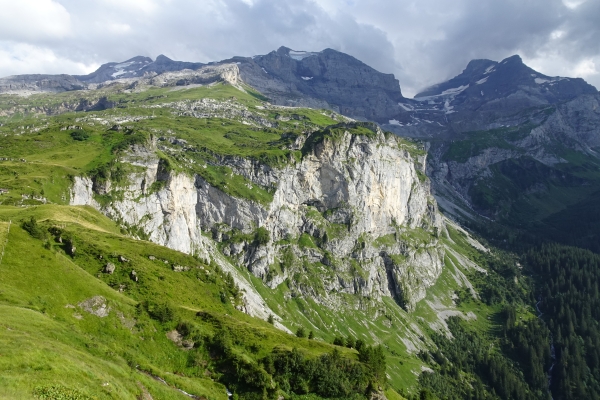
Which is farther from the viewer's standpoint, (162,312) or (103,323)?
(162,312)

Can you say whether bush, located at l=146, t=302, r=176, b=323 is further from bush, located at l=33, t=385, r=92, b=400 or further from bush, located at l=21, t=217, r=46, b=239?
bush, located at l=33, t=385, r=92, b=400

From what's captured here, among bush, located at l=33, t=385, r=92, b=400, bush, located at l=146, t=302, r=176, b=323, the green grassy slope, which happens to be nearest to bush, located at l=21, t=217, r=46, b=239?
the green grassy slope

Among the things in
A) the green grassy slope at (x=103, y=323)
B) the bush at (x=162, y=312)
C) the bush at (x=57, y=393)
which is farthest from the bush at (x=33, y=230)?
A: the bush at (x=57, y=393)

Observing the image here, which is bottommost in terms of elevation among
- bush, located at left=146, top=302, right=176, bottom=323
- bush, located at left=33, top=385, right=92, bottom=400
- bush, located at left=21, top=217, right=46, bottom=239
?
bush, located at left=146, top=302, right=176, bottom=323

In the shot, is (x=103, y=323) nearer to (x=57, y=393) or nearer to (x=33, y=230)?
(x=33, y=230)

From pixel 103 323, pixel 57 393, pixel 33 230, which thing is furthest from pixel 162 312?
pixel 57 393

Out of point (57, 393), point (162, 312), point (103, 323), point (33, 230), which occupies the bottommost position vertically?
point (103, 323)

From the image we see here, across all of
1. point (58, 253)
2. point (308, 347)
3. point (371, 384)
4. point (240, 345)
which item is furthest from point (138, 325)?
point (371, 384)

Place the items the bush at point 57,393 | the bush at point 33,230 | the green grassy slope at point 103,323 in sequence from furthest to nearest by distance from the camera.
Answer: the bush at point 33,230 < the green grassy slope at point 103,323 < the bush at point 57,393

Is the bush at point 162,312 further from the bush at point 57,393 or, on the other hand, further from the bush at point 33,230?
the bush at point 57,393

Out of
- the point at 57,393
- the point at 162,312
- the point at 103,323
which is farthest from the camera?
the point at 162,312

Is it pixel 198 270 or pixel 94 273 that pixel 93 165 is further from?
pixel 94 273

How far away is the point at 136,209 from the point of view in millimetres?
178125

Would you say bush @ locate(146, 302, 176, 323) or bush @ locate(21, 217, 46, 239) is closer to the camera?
bush @ locate(146, 302, 176, 323)
